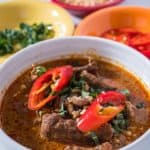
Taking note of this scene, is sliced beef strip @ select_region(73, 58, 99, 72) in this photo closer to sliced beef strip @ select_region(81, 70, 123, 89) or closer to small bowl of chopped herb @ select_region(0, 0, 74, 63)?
sliced beef strip @ select_region(81, 70, 123, 89)

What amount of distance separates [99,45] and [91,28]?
0.94 feet

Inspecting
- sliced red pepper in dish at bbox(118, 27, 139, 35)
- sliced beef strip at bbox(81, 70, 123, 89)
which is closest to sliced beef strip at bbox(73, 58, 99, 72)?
sliced beef strip at bbox(81, 70, 123, 89)

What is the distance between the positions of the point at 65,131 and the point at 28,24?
79 cm

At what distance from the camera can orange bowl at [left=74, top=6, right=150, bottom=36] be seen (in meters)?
1.66

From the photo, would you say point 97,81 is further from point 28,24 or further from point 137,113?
point 28,24

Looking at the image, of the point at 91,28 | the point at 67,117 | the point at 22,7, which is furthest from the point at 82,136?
the point at 22,7

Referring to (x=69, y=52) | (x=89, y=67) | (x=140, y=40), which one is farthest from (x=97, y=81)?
(x=140, y=40)

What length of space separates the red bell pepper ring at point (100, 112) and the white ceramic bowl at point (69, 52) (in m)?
0.18

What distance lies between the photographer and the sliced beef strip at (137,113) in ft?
3.76

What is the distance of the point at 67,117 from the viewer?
1.15 meters

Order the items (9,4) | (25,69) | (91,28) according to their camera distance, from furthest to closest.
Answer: (9,4), (91,28), (25,69)

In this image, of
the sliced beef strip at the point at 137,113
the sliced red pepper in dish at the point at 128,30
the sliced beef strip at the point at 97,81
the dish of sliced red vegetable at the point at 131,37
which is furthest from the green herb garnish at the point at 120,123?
the sliced red pepper in dish at the point at 128,30

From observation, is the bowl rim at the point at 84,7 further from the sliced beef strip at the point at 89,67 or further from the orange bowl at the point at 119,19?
the sliced beef strip at the point at 89,67

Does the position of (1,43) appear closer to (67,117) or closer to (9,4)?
(9,4)
